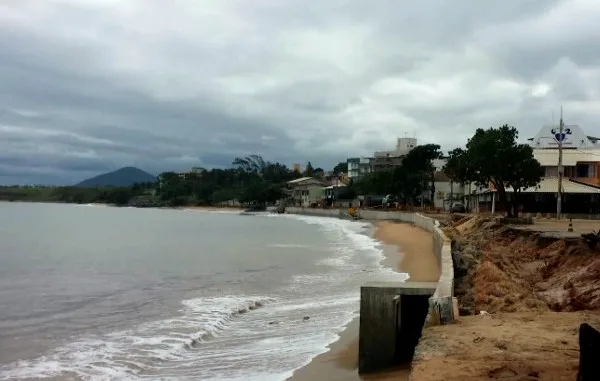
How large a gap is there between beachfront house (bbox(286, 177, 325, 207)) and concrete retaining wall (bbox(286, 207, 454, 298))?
10.6 meters

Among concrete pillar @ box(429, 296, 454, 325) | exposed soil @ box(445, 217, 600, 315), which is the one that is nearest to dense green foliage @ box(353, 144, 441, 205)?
exposed soil @ box(445, 217, 600, 315)

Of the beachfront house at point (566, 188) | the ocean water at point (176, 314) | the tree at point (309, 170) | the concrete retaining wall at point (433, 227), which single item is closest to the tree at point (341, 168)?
the tree at point (309, 170)

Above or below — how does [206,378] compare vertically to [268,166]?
below

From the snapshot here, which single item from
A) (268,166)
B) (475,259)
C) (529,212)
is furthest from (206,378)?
(268,166)

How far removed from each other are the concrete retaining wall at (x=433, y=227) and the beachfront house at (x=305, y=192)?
10.6 m

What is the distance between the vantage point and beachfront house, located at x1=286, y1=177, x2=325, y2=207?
138 meters

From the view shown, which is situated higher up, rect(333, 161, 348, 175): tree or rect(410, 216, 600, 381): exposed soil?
rect(333, 161, 348, 175): tree

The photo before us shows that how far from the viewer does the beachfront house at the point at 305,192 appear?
13775cm

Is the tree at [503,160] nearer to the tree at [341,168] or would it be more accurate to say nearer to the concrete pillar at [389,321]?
the concrete pillar at [389,321]

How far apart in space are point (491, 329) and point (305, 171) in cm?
17535

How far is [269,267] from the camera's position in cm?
2688

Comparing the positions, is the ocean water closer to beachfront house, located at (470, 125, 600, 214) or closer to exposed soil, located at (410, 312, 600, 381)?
exposed soil, located at (410, 312, 600, 381)

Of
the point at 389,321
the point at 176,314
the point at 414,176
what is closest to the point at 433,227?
the point at 176,314

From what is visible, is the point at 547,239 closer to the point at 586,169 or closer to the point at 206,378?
the point at 206,378
